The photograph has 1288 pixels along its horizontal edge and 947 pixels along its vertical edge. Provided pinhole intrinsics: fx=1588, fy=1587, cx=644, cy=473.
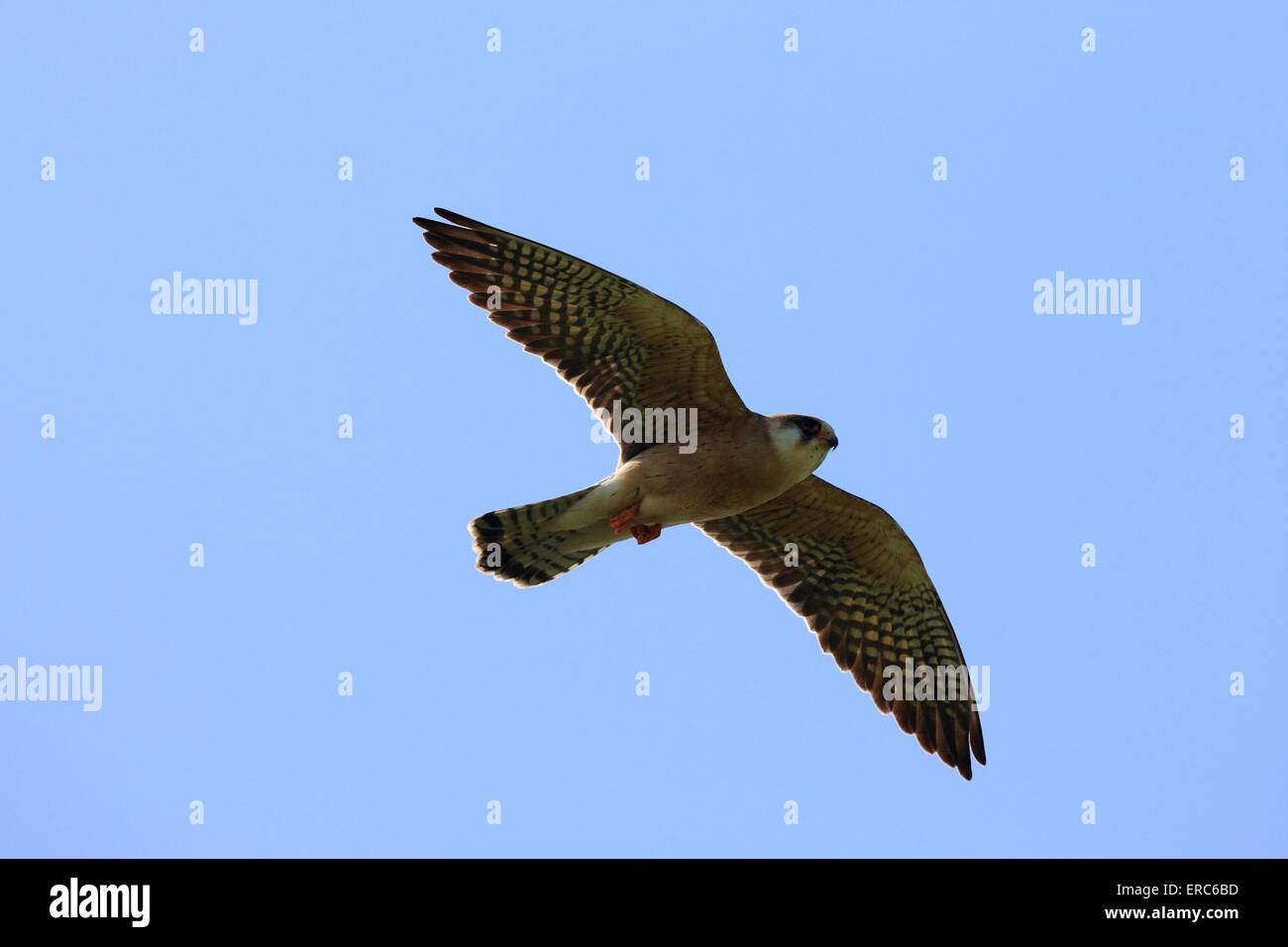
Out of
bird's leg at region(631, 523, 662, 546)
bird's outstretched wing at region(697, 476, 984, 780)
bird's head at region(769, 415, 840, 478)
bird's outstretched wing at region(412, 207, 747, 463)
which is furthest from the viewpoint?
bird's outstretched wing at region(697, 476, 984, 780)

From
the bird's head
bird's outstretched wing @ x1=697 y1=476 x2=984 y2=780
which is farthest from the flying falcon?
bird's outstretched wing @ x1=697 y1=476 x2=984 y2=780

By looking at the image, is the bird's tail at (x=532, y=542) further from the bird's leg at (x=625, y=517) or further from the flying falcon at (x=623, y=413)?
the bird's leg at (x=625, y=517)

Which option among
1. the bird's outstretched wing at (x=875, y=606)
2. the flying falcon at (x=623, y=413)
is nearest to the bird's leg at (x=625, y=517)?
the flying falcon at (x=623, y=413)

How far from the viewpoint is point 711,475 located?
1128cm

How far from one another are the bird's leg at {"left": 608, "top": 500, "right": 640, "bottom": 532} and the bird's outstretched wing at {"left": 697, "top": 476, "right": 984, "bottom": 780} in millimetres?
1490

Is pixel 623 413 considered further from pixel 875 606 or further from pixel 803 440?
pixel 875 606

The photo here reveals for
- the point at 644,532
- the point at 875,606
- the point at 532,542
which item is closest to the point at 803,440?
the point at 644,532

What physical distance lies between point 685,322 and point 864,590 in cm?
314

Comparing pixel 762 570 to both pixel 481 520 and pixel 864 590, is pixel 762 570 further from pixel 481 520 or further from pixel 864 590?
pixel 481 520

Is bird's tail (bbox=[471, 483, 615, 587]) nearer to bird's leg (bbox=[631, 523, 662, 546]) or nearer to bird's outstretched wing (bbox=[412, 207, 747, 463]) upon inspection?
bird's leg (bbox=[631, 523, 662, 546])

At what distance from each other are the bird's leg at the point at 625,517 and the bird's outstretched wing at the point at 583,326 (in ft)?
1.48

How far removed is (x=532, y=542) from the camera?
37.5ft

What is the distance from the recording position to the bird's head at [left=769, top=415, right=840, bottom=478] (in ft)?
36.5
